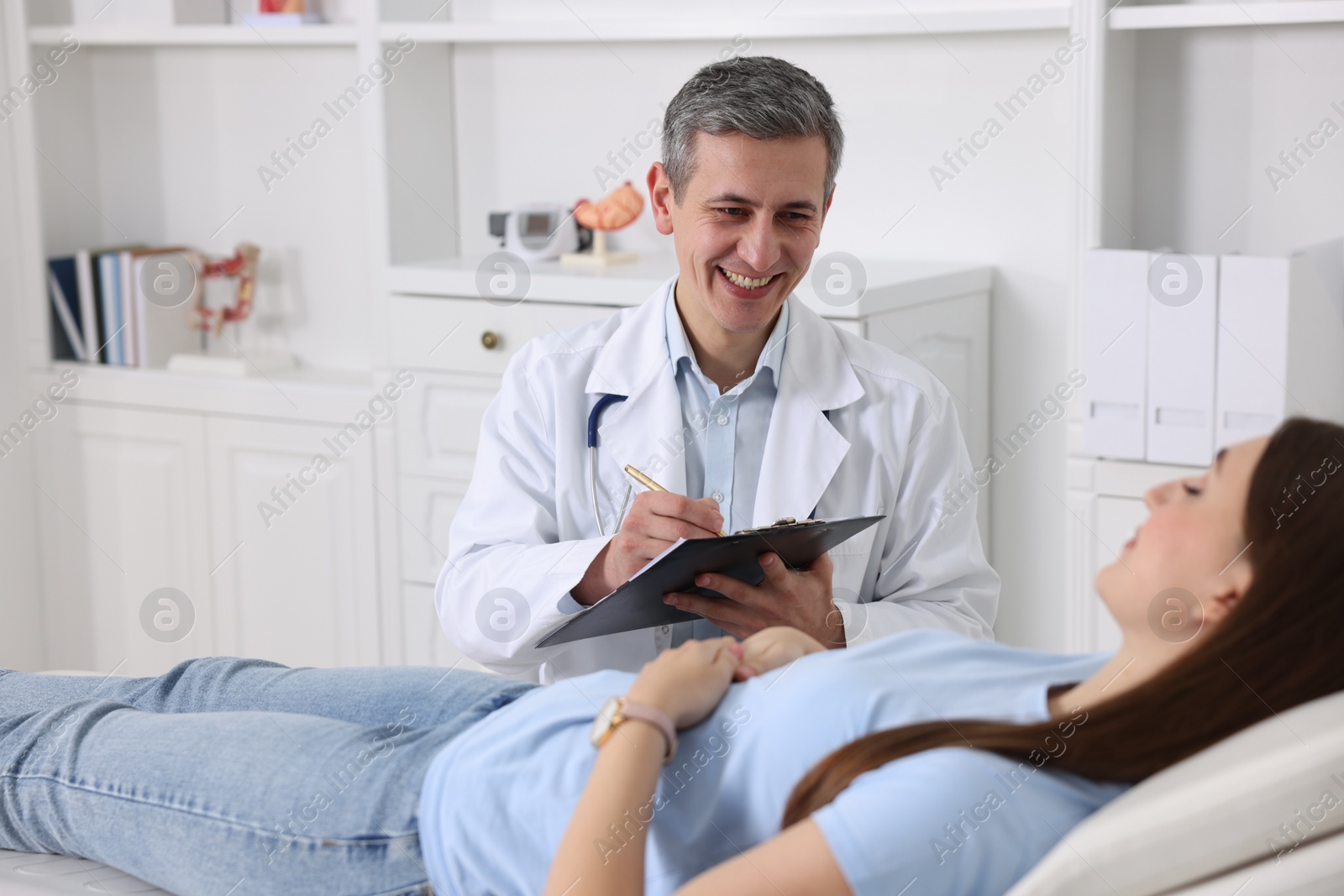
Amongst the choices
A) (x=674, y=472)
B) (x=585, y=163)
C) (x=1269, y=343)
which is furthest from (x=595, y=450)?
(x=585, y=163)

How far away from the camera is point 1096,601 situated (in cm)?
240

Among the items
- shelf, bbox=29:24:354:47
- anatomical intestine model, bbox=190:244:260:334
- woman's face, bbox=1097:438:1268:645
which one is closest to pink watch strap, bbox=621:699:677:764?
woman's face, bbox=1097:438:1268:645

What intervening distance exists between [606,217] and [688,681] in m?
1.75

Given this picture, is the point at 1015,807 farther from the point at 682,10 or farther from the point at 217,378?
the point at 217,378

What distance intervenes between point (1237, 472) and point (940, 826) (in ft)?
1.30

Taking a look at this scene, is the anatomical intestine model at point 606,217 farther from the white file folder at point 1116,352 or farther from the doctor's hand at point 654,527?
the doctor's hand at point 654,527

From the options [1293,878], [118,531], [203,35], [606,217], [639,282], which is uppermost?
[203,35]

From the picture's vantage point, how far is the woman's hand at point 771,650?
1331mm

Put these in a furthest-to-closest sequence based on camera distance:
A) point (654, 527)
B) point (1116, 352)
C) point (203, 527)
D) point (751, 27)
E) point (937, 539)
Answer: point (203, 527), point (751, 27), point (1116, 352), point (937, 539), point (654, 527)

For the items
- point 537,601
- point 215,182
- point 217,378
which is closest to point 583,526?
point 537,601

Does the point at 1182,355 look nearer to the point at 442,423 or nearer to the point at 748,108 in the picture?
the point at 748,108

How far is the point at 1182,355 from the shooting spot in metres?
Answer: 2.23

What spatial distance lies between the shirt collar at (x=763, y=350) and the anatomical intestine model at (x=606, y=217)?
3.29 ft

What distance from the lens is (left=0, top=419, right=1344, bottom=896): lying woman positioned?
3.49 ft
